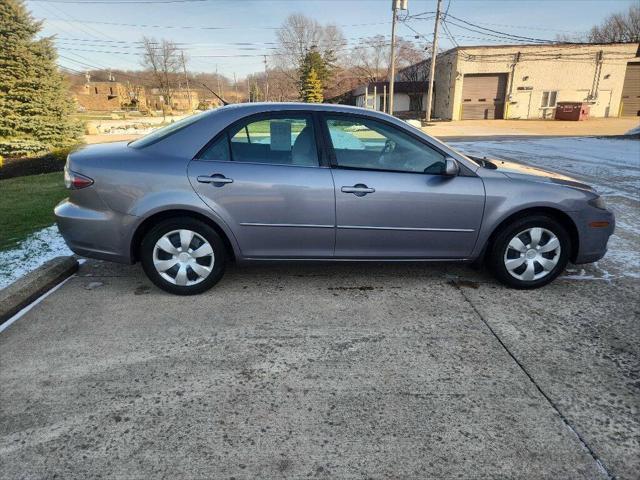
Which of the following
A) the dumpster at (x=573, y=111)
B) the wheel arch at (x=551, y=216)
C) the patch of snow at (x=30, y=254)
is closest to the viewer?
the wheel arch at (x=551, y=216)

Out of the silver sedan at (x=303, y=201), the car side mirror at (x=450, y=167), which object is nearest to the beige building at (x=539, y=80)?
the silver sedan at (x=303, y=201)

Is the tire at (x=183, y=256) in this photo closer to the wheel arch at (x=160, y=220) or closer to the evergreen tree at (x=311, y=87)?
the wheel arch at (x=160, y=220)

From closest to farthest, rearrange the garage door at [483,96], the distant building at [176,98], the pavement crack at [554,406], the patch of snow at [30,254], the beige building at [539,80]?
the pavement crack at [554,406] < the patch of snow at [30,254] < the beige building at [539,80] < the garage door at [483,96] < the distant building at [176,98]

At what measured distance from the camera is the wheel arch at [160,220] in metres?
3.58

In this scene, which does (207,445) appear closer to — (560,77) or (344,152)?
(344,152)

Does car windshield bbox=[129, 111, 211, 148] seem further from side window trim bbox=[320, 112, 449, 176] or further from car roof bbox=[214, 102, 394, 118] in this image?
side window trim bbox=[320, 112, 449, 176]

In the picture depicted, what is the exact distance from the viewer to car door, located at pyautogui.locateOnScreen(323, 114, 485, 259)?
3.59 metres

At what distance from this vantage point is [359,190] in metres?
3.56

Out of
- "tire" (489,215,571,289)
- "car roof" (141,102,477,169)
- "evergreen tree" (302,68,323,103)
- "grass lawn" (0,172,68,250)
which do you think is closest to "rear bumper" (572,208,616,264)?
"tire" (489,215,571,289)

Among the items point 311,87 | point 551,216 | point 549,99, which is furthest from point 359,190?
point 311,87

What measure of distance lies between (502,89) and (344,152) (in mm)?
39778

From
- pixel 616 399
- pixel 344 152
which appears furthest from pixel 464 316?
pixel 344 152

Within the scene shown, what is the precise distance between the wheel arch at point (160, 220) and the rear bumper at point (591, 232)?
2.97 m

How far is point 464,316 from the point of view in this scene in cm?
345
